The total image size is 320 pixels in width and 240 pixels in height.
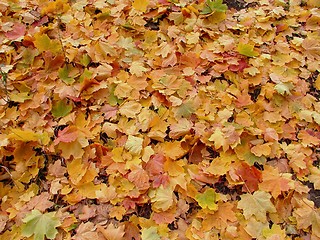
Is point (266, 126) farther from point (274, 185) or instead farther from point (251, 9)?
point (251, 9)

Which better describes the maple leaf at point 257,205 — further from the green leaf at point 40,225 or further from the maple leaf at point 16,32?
the maple leaf at point 16,32

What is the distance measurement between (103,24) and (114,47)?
0.28 metres

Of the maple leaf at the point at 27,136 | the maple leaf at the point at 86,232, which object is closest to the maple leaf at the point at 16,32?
the maple leaf at the point at 27,136

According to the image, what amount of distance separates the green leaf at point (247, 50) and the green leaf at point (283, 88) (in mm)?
287

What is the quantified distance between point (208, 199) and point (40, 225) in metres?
0.84

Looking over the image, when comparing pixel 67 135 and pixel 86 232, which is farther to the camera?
pixel 67 135

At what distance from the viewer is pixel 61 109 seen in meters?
2.23

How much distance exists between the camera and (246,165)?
2.04m

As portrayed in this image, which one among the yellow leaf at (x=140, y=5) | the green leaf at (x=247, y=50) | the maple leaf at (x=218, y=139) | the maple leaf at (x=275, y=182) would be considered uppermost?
the yellow leaf at (x=140, y=5)

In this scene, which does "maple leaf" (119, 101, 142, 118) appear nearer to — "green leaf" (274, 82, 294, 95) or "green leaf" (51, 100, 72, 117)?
"green leaf" (51, 100, 72, 117)

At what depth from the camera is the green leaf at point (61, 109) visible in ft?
7.29

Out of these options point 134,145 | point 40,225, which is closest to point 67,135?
point 134,145

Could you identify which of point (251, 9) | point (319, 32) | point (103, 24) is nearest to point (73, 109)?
point (103, 24)

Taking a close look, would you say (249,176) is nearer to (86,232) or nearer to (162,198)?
(162,198)
